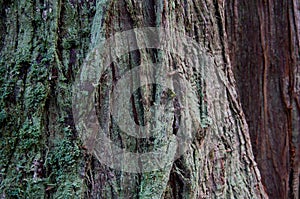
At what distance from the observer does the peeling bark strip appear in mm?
1982

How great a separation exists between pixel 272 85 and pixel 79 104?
1.08m

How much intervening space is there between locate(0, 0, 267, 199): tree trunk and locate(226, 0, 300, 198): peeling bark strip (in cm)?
69

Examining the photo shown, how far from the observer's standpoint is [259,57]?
1990 millimetres

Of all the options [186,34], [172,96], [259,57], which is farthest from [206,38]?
[259,57]

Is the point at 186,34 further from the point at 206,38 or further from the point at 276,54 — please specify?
the point at 276,54

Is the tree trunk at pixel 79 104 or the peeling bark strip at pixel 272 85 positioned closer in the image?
the tree trunk at pixel 79 104

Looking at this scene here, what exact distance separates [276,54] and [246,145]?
67cm

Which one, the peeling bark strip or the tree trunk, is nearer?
the tree trunk

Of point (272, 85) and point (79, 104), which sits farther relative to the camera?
point (272, 85)

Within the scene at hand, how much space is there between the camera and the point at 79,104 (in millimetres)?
1239

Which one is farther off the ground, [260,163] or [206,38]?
[206,38]

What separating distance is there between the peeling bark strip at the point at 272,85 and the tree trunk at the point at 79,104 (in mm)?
693

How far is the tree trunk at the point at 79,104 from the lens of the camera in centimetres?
123

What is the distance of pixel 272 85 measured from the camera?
200 cm
